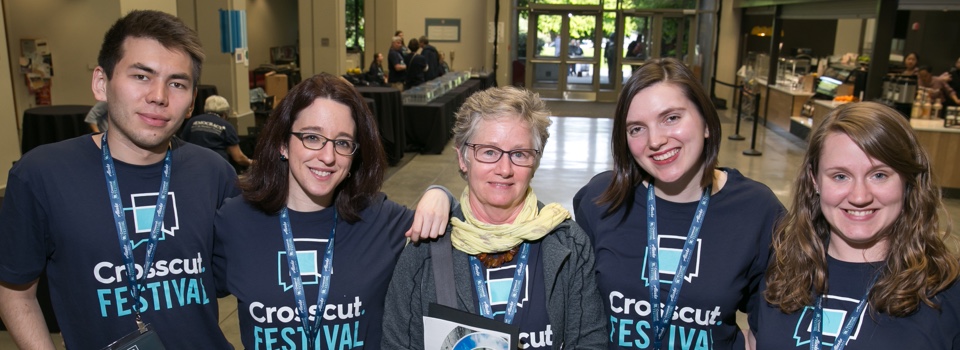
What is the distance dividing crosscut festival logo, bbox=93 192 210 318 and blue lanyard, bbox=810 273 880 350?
1.59 m

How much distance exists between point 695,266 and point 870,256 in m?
0.41

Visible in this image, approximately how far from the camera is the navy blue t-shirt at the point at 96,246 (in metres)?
1.77

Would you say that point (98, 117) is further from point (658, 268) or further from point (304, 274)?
point (658, 268)

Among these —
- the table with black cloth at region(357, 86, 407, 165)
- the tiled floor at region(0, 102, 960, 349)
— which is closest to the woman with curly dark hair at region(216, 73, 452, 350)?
the tiled floor at region(0, 102, 960, 349)

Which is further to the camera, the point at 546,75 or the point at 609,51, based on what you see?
the point at 546,75

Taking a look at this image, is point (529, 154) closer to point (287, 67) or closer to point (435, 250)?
point (435, 250)

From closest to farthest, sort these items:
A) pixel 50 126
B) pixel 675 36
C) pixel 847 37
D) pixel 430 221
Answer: pixel 430 221 < pixel 50 126 < pixel 847 37 < pixel 675 36

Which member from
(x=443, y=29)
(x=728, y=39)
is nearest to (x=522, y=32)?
(x=443, y=29)

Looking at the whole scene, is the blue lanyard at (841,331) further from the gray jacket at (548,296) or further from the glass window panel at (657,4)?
the glass window panel at (657,4)

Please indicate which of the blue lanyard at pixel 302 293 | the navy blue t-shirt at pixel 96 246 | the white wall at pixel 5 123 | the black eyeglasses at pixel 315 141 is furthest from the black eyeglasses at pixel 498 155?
the white wall at pixel 5 123

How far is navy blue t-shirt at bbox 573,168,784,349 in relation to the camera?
A: 5.96 ft

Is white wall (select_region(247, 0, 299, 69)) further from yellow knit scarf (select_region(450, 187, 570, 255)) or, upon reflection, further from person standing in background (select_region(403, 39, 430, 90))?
yellow knit scarf (select_region(450, 187, 570, 255))

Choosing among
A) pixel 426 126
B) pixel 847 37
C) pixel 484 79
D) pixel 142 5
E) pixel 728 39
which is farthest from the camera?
pixel 728 39

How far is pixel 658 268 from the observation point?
1.84m
